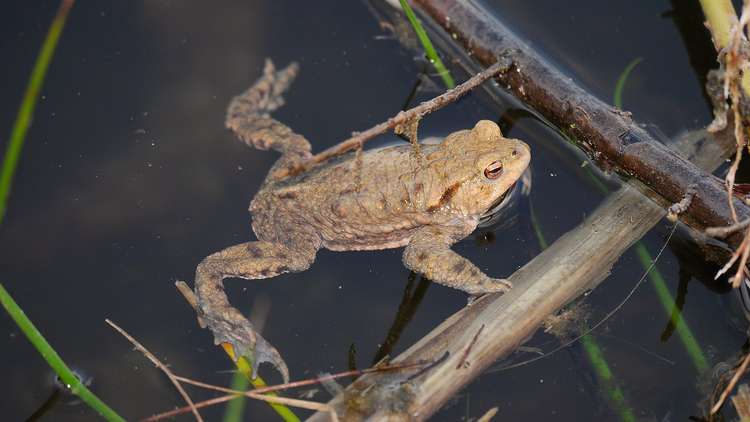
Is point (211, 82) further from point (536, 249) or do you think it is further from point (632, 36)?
point (632, 36)

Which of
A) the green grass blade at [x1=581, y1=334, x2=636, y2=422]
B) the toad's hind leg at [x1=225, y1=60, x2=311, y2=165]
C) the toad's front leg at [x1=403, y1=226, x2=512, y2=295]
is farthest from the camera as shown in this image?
the toad's hind leg at [x1=225, y1=60, x2=311, y2=165]

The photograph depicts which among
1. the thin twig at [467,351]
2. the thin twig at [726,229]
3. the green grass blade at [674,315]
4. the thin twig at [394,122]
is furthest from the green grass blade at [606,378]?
the thin twig at [394,122]

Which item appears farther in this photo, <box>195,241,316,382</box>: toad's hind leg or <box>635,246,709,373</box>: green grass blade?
<box>195,241,316,382</box>: toad's hind leg

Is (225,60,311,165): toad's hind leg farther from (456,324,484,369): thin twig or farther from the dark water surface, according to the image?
(456,324,484,369): thin twig

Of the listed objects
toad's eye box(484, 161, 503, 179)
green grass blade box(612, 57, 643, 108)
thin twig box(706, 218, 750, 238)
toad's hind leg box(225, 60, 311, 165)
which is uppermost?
toad's hind leg box(225, 60, 311, 165)

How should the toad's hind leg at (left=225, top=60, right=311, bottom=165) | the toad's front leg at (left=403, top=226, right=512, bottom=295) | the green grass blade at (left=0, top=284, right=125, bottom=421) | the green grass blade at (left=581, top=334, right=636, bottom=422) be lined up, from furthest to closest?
the toad's hind leg at (left=225, top=60, right=311, bottom=165)
the toad's front leg at (left=403, top=226, right=512, bottom=295)
the green grass blade at (left=581, top=334, right=636, bottom=422)
the green grass blade at (left=0, top=284, right=125, bottom=421)

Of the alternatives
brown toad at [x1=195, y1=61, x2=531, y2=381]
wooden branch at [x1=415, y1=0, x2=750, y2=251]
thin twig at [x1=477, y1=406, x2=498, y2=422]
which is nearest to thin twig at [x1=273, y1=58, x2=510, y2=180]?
wooden branch at [x1=415, y1=0, x2=750, y2=251]
